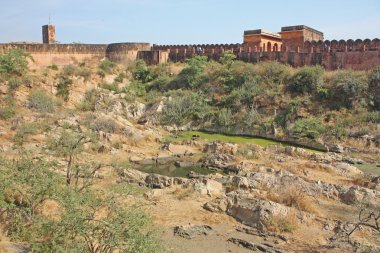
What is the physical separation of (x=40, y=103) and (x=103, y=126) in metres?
4.41

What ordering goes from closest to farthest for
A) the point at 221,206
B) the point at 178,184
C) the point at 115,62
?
the point at 221,206 < the point at 178,184 < the point at 115,62

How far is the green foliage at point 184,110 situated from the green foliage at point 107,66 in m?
6.48

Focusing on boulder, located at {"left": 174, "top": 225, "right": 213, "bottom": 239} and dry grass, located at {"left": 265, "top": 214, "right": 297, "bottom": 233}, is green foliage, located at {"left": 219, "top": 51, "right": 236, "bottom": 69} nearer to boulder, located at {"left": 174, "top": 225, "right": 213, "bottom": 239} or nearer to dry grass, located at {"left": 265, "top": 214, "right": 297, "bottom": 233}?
dry grass, located at {"left": 265, "top": 214, "right": 297, "bottom": 233}

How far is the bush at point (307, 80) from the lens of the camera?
79.2 ft

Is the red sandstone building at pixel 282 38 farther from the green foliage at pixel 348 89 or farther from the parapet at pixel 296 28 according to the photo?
the green foliage at pixel 348 89

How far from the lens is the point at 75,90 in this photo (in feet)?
87.0

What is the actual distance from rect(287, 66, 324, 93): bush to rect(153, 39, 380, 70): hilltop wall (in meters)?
1.64

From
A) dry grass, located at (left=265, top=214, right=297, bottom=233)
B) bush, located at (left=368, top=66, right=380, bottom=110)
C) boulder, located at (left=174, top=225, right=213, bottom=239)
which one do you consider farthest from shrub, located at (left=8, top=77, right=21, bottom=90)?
bush, located at (left=368, top=66, right=380, bottom=110)

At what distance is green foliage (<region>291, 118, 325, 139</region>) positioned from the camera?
2064 cm

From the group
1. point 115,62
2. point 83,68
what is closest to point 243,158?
point 83,68

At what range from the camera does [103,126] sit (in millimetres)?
20562

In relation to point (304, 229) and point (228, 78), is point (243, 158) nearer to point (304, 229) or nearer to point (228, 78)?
point (304, 229)

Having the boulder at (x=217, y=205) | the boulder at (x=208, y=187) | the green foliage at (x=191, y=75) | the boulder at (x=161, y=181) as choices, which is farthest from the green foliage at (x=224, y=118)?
the boulder at (x=217, y=205)

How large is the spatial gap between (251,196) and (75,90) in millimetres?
17580
